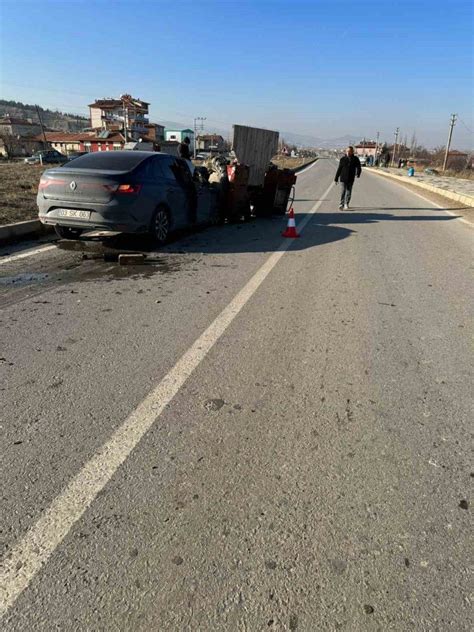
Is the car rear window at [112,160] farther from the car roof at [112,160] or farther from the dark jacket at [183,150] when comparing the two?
the dark jacket at [183,150]

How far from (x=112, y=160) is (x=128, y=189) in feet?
3.03

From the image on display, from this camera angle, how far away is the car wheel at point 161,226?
7478 millimetres

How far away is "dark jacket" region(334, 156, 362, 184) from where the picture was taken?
1325 cm

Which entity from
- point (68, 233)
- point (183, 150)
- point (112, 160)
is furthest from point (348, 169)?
point (68, 233)

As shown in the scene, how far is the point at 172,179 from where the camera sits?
8102 mm

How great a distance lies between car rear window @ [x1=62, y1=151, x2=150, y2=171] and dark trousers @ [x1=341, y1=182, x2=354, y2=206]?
7870mm

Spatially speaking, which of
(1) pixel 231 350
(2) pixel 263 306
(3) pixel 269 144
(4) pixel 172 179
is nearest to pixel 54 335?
(1) pixel 231 350

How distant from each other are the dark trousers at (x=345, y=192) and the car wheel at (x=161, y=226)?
765 cm

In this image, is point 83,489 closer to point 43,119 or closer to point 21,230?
point 21,230

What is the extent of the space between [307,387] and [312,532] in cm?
138

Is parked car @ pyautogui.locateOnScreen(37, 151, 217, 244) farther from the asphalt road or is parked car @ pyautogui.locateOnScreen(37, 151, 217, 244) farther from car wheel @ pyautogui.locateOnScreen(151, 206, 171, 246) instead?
the asphalt road

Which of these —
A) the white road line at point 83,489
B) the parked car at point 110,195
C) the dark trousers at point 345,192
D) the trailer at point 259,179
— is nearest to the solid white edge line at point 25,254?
the parked car at point 110,195

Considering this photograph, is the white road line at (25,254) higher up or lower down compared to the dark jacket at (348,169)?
lower down

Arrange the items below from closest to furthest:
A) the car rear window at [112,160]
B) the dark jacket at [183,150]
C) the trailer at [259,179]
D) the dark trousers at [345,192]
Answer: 1. the car rear window at [112,160]
2. the dark jacket at [183,150]
3. the trailer at [259,179]
4. the dark trousers at [345,192]
